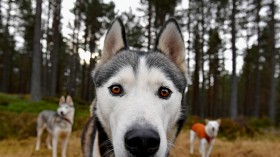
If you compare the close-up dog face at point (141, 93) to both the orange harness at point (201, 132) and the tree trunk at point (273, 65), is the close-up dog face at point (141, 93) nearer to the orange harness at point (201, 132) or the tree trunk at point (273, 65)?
the orange harness at point (201, 132)

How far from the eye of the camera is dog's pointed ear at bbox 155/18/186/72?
3.31 meters

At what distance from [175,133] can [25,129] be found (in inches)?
349

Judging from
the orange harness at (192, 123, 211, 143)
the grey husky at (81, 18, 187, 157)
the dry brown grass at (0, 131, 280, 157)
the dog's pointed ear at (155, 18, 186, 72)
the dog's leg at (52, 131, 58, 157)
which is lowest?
the dry brown grass at (0, 131, 280, 157)

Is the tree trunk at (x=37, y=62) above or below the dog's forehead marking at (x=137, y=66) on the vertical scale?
above

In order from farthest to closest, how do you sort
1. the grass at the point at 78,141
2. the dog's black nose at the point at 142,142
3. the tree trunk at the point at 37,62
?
the tree trunk at the point at 37,62 → the grass at the point at 78,141 → the dog's black nose at the point at 142,142

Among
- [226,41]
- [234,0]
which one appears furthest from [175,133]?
[226,41]

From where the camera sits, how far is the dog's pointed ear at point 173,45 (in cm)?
331

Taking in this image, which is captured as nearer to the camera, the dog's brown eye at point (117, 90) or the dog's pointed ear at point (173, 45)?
the dog's brown eye at point (117, 90)

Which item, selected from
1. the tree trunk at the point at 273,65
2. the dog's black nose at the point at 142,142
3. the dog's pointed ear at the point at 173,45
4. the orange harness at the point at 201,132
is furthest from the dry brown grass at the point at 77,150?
the tree trunk at the point at 273,65

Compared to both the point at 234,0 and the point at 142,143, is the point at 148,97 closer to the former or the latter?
the point at 142,143

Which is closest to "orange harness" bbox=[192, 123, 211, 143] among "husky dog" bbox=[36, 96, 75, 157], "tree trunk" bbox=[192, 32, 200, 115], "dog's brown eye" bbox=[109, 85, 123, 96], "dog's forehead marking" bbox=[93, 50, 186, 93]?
"husky dog" bbox=[36, 96, 75, 157]

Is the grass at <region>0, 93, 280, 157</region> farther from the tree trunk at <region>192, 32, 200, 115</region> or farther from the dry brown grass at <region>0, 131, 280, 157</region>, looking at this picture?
the tree trunk at <region>192, 32, 200, 115</region>

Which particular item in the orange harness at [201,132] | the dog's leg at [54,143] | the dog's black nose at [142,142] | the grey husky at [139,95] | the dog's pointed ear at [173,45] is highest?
the dog's pointed ear at [173,45]

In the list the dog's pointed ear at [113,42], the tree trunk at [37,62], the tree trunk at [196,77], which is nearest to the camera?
the dog's pointed ear at [113,42]
